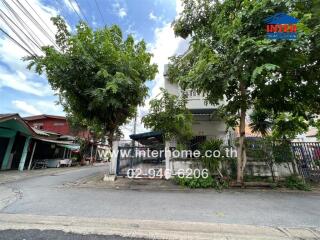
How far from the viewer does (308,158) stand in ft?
31.9

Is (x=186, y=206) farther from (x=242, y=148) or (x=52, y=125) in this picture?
(x=52, y=125)

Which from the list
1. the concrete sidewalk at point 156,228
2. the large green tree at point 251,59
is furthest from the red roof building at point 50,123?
the concrete sidewalk at point 156,228

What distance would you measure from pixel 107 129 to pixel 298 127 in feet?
32.6

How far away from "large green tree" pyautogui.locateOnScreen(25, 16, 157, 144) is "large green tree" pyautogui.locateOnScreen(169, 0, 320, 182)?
108 inches

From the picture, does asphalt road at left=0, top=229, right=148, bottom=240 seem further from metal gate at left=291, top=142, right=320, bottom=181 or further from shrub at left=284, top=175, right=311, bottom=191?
metal gate at left=291, top=142, right=320, bottom=181

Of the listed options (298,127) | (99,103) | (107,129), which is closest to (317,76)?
(298,127)

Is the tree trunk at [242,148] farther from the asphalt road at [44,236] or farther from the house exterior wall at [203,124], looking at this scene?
the asphalt road at [44,236]

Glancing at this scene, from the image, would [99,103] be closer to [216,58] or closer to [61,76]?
[61,76]

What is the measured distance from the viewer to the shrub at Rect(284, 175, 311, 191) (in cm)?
842

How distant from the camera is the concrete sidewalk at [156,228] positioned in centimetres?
395

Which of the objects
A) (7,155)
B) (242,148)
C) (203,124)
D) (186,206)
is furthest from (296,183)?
(7,155)

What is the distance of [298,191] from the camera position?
822 centimetres

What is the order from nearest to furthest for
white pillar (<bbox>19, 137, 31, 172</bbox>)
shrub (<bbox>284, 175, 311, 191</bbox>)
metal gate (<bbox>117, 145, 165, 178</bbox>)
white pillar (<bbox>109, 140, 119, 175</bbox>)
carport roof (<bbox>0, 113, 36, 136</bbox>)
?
shrub (<bbox>284, 175, 311, 191</bbox>) < white pillar (<bbox>109, 140, 119, 175</bbox>) < metal gate (<bbox>117, 145, 165, 178</bbox>) < carport roof (<bbox>0, 113, 36, 136</bbox>) < white pillar (<bbox>19, 137, 31, 172</bbox>)

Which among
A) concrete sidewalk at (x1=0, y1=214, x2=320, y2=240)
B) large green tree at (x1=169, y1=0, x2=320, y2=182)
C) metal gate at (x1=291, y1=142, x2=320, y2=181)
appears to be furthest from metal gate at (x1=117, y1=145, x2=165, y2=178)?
metal gate at (x1=291, y1=142, x2=320, y2=181)
